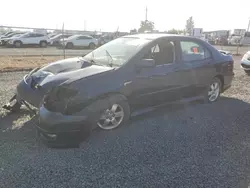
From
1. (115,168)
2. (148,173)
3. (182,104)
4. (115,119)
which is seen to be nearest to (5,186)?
(115,168)

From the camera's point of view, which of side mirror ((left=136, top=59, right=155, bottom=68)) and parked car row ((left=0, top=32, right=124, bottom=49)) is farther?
parked car row ((left=0, top=32, right=124, bottom=49))

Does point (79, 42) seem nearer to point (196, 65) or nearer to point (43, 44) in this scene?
point (43, 44)

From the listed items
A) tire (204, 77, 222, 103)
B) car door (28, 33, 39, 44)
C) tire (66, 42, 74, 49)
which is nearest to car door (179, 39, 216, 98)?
tire (204, 77, 222, 103)

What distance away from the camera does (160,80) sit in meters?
4.41

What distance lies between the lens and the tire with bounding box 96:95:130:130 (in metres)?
3.81

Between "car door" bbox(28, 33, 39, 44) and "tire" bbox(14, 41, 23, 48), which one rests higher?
"car door" bbox(28, 33, 39, 44)

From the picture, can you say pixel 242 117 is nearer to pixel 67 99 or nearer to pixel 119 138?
pixel 119 138

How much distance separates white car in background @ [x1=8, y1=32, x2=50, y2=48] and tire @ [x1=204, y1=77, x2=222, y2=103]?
22.7 m

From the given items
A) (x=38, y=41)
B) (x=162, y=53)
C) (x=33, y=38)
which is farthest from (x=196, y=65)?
(x=38, y=41)

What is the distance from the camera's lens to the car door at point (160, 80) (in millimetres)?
4166

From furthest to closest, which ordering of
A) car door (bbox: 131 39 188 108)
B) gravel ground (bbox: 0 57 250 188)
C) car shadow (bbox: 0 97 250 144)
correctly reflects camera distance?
car door (bbox: 131 39 188 108) → car shadow (bbox: 0 97 250 144) → gravel ground (bbox: 0 57 250 188)

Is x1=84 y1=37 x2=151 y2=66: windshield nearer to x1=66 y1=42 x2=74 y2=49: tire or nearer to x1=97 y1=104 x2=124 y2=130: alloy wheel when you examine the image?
x1=97 y1=104 x2=124 y2=130: alloy wheel

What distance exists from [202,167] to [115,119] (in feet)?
5.01

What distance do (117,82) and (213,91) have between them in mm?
2833
